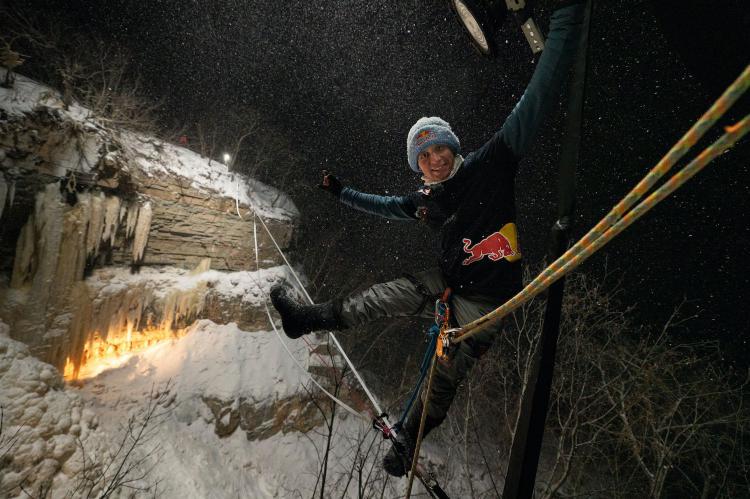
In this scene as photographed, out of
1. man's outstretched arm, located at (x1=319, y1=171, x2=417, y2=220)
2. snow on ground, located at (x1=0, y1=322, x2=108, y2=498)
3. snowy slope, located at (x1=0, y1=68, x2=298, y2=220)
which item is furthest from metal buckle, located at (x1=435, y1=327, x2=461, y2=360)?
snowy slope, located at (x1=0, y1=68, x2=298, y2=220)

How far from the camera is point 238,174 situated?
13875mm

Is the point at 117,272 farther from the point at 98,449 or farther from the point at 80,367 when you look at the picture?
the point at 98,449

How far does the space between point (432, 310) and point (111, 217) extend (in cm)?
946

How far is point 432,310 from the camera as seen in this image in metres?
2.78

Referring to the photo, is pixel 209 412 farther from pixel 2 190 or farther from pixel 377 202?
pixel 377 202

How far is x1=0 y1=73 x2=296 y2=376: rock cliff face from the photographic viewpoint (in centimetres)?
638

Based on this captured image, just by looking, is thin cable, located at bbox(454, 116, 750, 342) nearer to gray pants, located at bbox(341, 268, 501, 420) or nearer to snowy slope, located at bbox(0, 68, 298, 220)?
gray pants, located at bbox(341, 268, 501, 420)

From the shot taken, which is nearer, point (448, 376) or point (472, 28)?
point (472, 28)

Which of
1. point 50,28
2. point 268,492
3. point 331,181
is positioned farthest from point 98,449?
point 50,28

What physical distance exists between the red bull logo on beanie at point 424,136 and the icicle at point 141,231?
9.66 metres

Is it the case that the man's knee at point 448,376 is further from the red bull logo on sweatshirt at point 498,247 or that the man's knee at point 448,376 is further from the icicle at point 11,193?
the icicle at point 11,193

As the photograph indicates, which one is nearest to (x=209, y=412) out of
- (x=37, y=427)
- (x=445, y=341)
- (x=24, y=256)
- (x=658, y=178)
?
(x=37, y=427)

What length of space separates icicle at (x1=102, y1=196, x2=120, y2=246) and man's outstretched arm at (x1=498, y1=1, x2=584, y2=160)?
996 cm

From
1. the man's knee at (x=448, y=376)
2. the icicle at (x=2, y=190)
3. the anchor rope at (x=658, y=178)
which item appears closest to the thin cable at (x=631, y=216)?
the anchor rope at (x=658, y=178)
